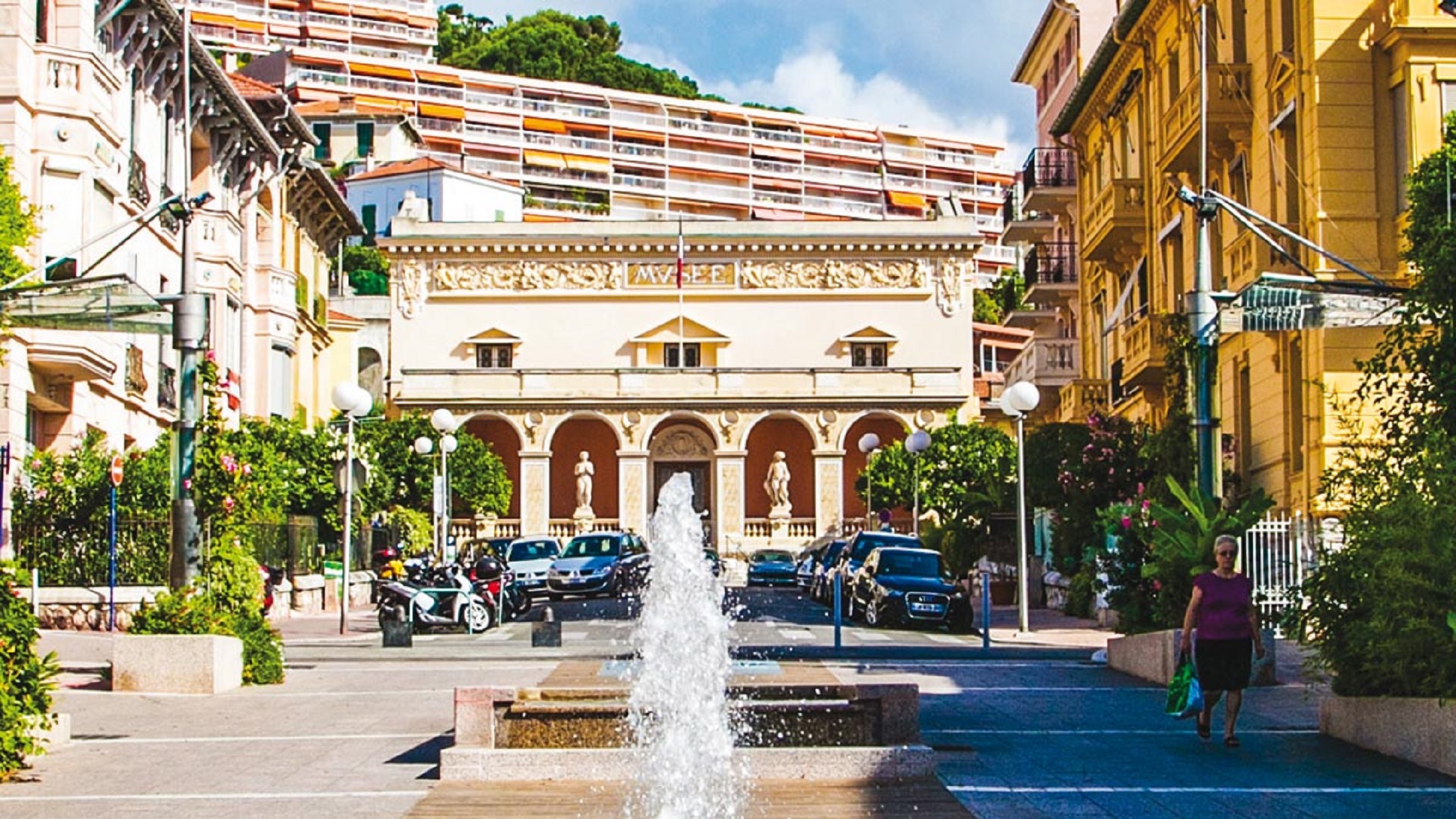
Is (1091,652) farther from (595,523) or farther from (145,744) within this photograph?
(595,523)

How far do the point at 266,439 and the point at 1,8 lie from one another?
1333 cm

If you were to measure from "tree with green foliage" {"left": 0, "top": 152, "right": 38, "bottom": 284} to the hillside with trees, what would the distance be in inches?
4364

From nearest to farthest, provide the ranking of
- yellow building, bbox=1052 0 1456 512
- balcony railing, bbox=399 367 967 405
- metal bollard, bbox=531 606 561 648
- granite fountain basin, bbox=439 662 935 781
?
granite fountain basin, bbox=439 662 935 781 → metal bollard, bbox=531 606 561 648 → yellow building, bbox=1052 0 1456 512 → balcony railing, bbox=399 367 967 405

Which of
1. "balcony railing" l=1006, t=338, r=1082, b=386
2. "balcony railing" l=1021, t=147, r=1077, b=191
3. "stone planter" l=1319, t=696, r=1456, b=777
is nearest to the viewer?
"stone planter" l=1319, t=696, r=1456, b=777

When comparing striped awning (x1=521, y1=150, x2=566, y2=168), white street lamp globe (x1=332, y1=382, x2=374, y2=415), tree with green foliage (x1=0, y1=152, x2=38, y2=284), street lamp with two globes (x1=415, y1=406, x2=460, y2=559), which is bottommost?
street lamp with two globes (x1=415, y1=406, x2=460, y2=559)

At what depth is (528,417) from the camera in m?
74.1

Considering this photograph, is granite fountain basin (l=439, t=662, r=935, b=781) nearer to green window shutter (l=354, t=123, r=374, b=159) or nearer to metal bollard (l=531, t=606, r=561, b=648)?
metal bollard (l=531, t=606, r=561, b=648)

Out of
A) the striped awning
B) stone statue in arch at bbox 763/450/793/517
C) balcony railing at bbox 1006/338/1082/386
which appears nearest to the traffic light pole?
balcony railing at bbox 1006/338/1082/386

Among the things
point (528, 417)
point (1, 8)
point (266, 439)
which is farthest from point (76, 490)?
point (528, 417)

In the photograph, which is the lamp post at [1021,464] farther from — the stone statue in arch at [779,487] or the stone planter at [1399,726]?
the stone statue in arch at [779,487]

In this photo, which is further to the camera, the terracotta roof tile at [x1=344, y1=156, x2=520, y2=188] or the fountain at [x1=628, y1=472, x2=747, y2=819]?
the terracotta roof tile at [x1=344, y1=156, x2=520, y2=188]

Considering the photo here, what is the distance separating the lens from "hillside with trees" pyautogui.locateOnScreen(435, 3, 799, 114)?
13512 centimetres

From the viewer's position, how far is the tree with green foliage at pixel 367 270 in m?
90.2

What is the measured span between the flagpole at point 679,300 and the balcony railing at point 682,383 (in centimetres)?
140
